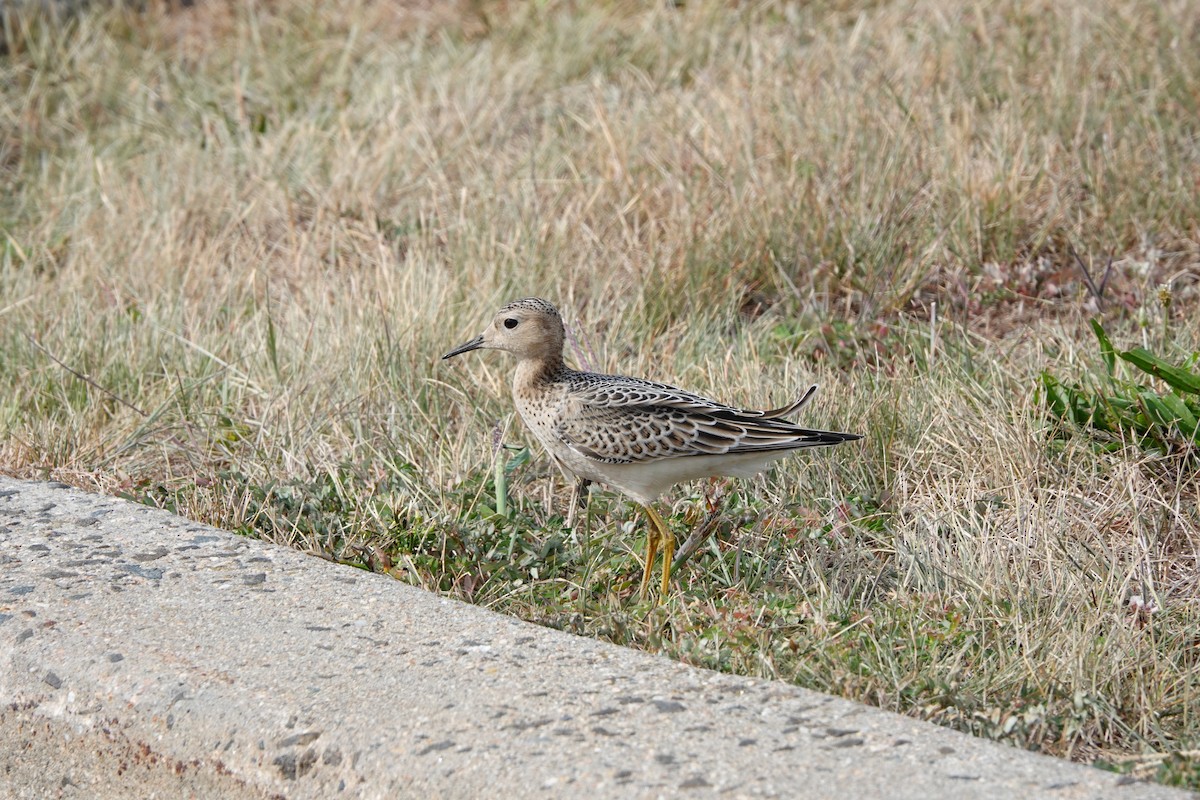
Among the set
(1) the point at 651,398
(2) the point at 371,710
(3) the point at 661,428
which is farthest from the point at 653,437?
(2) the point at 371,710

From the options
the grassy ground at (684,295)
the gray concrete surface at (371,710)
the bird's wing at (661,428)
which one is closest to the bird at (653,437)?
the bird's wing at (661,428)

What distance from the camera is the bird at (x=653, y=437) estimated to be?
13.5 ft

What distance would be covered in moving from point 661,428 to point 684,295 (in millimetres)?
2018

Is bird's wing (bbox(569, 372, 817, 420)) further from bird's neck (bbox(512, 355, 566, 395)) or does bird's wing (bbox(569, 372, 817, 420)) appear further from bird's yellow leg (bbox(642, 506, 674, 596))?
bird's yellow leg (bbox(642, 506, 674, 596))

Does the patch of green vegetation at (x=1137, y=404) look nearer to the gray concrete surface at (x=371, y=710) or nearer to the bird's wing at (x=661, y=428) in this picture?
the bird's wing at (x=661, y=428)

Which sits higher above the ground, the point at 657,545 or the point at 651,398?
the point at 651,398

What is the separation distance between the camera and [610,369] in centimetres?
557

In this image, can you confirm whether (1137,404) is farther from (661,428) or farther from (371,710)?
(371,710)

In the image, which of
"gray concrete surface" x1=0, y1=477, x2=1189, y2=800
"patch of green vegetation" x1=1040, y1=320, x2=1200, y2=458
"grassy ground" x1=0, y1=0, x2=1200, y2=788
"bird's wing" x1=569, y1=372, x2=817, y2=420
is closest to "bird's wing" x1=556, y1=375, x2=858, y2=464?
"bird's wing" x1=569, y1=372, x2=817, y2=420

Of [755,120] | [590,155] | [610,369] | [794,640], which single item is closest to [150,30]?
[590,155]

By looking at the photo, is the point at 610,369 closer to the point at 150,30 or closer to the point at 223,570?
the point at 223,570

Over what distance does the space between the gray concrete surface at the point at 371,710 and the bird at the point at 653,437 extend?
0.72m

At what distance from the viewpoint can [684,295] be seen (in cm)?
609

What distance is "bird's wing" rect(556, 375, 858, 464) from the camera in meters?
4.10
